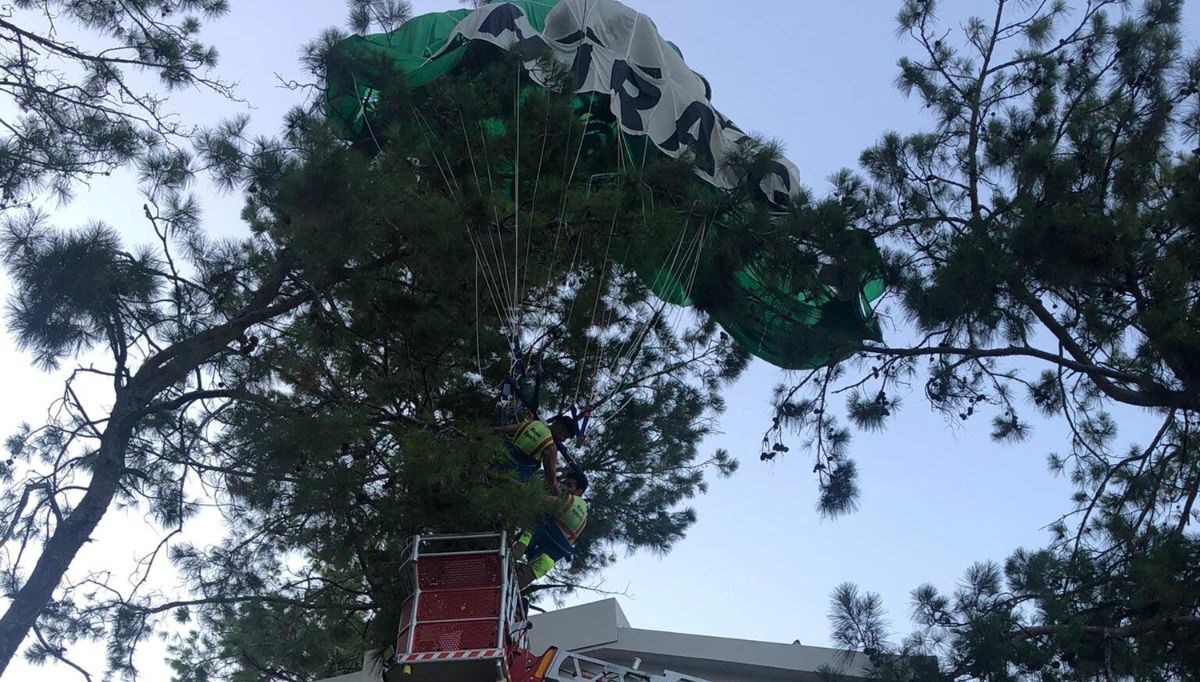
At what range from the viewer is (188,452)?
7.80 metres

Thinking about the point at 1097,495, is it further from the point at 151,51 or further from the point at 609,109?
the point at 151,51

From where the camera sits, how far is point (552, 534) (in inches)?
267

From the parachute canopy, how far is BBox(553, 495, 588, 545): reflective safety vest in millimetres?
2087

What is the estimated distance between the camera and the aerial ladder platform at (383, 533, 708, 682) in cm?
571

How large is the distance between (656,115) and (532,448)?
3.42 meters

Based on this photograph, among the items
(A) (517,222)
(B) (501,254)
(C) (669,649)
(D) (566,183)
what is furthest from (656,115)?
(C) (669,649)

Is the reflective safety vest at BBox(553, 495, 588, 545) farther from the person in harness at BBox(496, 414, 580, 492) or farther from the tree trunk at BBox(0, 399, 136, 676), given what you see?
the tree trunk at BBox(0, 399, 136, 676)

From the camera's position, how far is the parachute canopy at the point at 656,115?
8.00 metres

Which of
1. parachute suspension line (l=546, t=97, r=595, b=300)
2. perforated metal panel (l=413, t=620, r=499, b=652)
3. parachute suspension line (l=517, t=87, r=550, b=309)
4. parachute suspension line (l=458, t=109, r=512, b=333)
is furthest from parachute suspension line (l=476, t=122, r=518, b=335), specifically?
perforated metal panel (l=413, t=620, r=499, b=652)

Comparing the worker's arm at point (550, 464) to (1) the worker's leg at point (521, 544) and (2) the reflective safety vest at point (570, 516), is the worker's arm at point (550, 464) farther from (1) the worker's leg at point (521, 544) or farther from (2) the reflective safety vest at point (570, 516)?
(1) the worker's leg at point (521, 544)

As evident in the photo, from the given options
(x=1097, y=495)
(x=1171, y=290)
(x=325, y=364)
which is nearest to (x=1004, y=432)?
(x=1097, y=495)

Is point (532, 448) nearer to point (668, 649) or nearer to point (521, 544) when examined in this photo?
point (521, 544)

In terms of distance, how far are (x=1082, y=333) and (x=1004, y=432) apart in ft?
3.68

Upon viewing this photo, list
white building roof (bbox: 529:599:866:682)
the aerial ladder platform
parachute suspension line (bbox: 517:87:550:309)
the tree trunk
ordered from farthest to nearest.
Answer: parachute suspension line (bbox: 517:87:550:309)
white building roof (bbox: 529:599:866:682)
the tree trunk
the aerial ladder platform
